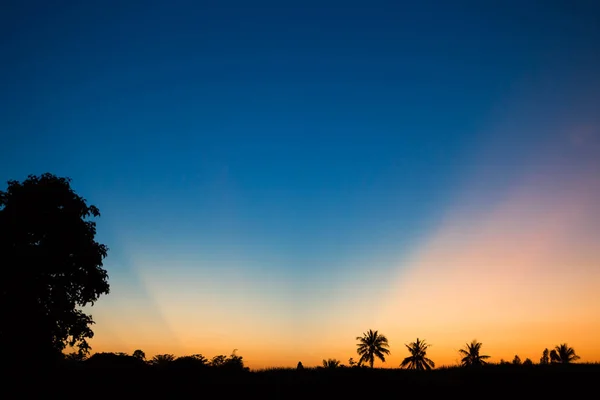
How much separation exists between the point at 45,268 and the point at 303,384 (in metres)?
20.5

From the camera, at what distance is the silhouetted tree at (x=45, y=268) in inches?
906

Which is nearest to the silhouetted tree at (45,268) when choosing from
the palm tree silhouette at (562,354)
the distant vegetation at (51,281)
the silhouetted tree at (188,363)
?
the distant vegetation at (51,281)

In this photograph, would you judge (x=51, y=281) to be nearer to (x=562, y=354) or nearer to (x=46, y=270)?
(x=46, y=270)

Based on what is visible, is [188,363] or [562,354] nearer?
[188,363]

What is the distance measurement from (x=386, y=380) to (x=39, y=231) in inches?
987

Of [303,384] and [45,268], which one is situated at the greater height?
[45,268]

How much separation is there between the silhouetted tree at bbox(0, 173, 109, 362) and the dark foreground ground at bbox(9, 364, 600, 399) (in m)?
9.73

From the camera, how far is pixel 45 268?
80.9 ft

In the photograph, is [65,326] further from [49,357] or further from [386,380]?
[386,380]

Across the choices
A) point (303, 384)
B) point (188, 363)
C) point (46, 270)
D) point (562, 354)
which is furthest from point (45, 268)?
point (562, 354)

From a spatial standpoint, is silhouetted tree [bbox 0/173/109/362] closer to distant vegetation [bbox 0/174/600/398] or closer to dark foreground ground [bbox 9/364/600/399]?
distant vegetation [bbox 0/174/600/398]

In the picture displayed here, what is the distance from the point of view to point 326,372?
16203mm

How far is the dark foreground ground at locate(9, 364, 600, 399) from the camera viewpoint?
531 inches

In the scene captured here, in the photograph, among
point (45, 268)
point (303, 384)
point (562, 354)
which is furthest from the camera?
point (562, 354)
